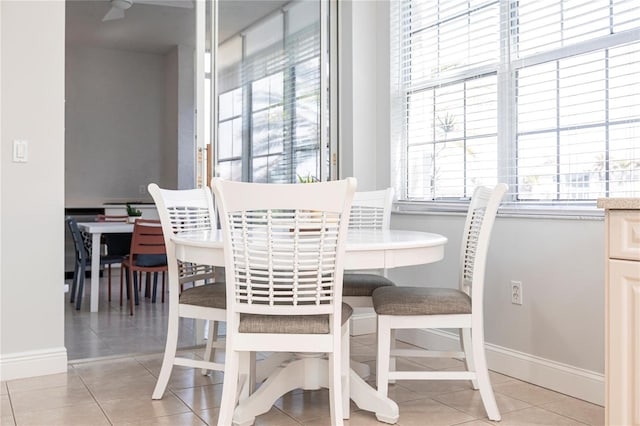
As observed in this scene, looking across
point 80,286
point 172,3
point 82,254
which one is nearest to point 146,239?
point 82,254

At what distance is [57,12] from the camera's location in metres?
3.02

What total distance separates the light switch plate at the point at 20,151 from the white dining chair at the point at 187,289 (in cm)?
72

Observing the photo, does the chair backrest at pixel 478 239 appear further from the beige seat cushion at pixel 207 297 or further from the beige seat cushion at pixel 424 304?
the beige seat cushion at pixel 207 297

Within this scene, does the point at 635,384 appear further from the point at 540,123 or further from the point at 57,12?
the point at 57,12

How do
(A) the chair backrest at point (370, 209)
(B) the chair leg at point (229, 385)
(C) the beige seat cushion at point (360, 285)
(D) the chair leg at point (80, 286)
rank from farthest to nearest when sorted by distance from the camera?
(D) the chair leg at point (80, 286)
(A) the chair backrest at point (370, 209)
(C) the beige seat cushion at point (360, 285)
(B) the chair leg at point (229, 385)

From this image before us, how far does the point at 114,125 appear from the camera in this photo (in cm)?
475

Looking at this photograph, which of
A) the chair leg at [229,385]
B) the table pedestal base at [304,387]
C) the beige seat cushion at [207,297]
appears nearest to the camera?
the chair leg at [229,385]

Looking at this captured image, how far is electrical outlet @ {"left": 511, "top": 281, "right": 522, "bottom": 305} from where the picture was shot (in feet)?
9.71

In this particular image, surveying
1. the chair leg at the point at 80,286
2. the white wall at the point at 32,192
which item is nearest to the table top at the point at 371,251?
the white wall at the point at 32,192

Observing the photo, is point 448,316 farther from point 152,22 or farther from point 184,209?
point 152,22

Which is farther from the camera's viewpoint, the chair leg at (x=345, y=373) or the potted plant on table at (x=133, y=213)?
the potted plant on table at (x=133, y=213)

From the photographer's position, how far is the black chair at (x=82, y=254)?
4.53 metres

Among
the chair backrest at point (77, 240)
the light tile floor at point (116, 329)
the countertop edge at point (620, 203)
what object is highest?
the countertop edge at point (620, 203)

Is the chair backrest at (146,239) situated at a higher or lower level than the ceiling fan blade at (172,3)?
lower
